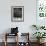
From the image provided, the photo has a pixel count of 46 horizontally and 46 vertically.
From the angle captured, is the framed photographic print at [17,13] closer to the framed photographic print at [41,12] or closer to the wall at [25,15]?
the wall at [25,15]

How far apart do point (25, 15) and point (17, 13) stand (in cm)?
39

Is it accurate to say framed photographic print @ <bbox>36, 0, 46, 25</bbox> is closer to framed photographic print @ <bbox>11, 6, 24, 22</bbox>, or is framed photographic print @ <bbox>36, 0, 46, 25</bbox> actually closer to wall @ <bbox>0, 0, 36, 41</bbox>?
wall @ <bbox>0, 0, 36, 41</bbox>

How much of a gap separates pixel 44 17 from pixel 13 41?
1.90m

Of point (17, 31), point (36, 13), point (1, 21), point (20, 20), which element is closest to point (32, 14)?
point (36, 13)

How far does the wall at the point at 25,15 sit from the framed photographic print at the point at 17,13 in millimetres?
142

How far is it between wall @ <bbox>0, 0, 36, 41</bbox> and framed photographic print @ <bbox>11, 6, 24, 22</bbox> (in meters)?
0.14

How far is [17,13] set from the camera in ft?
23.2

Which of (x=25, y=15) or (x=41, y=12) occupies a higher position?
(x=41, y=12)

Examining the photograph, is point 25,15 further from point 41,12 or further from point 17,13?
point 41,12

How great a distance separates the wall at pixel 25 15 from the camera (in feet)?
23.1

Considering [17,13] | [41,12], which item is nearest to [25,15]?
[17,13]

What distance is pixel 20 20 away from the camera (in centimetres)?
707

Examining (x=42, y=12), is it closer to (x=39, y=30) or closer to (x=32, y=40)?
(x=39, y=30)

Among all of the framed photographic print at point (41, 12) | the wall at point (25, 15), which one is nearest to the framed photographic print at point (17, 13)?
the wall at point (25, 15)
